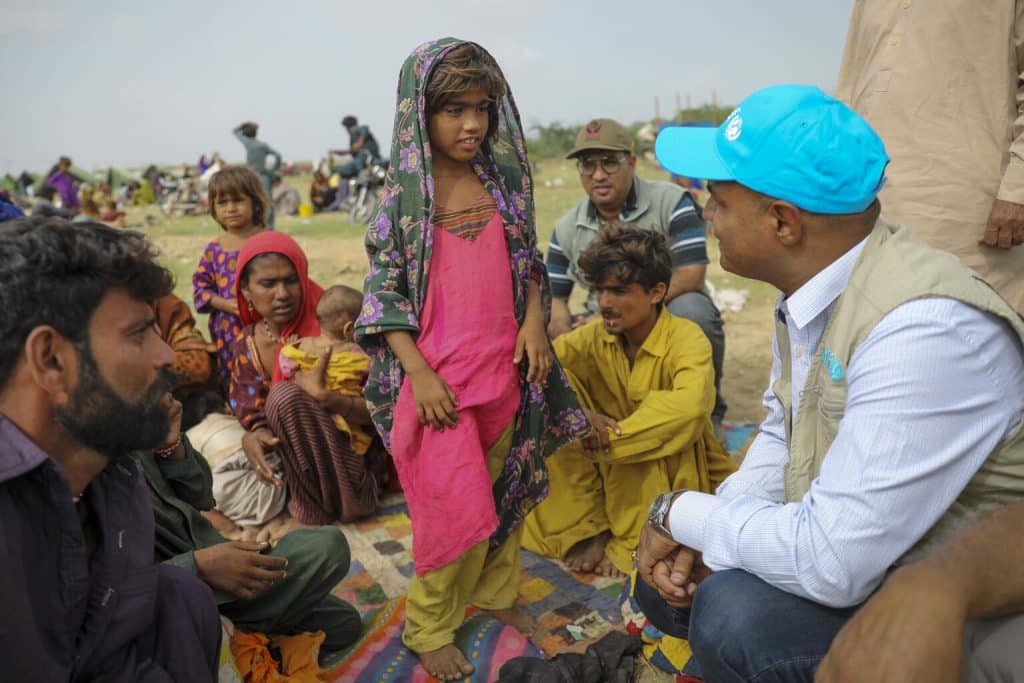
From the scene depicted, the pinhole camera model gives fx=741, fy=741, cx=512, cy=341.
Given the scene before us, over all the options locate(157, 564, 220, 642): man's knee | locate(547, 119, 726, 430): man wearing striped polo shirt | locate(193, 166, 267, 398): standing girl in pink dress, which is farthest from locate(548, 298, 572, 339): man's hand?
locate(157, 564, 220, 642): man's knee

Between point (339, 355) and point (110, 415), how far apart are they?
215 cm

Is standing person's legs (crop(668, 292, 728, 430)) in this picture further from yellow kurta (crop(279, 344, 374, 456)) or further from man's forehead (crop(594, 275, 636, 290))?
yellow kurta (crop(279, 344, 374, 456))

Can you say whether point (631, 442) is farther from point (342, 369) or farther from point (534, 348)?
point (342, 369)

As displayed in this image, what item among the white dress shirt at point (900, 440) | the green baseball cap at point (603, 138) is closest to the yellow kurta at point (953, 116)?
the green baseball cap at point (603, 138)

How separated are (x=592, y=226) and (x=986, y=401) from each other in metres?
2.88

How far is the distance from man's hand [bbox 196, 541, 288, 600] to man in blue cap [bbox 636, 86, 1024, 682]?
45.5 inches

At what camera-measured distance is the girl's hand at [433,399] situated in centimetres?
247

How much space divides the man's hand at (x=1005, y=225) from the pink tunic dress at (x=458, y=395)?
1.92 metres

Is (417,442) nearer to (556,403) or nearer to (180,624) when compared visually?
(556,403)

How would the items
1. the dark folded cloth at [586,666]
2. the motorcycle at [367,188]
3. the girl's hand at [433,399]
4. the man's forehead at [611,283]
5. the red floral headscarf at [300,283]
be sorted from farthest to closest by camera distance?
the motorcycle at [367,188]
the red floral headscarf at [300,283]
the man's forehead at [611,283]
the girl's hand at [433,399]
the dark folded cloth at [586,666]

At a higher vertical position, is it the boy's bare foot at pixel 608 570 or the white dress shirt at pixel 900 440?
the white dress shirt at pixel 900 440

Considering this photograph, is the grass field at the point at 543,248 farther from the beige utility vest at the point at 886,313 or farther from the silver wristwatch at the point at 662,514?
the beige utility vest at the point at 886,313

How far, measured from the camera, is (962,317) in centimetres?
149

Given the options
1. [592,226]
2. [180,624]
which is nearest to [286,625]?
[180,624]
